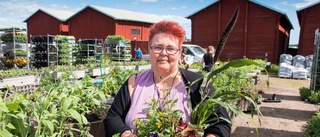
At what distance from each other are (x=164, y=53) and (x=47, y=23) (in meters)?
27.9

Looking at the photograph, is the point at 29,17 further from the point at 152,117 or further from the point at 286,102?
the point at 152,117

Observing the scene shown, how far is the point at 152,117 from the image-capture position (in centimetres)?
140

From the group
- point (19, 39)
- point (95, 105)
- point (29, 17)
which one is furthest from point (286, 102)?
point (29, 17)

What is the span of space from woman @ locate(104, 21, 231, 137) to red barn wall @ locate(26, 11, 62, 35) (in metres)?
26.6

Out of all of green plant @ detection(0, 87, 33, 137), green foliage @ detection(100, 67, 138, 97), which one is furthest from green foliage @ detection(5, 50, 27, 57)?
green plant @ detection(0, 87, 33, 137)

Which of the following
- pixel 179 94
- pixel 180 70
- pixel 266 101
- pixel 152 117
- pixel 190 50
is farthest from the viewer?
pixel 190 50

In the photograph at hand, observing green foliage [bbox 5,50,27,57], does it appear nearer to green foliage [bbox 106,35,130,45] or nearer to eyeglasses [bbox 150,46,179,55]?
green foliage [bbox 106,35,130,45]

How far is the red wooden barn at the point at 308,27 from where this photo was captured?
54.1 ft

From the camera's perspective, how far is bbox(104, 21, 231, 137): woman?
1.79 meters

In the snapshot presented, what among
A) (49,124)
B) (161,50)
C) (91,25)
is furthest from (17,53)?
(91,25)

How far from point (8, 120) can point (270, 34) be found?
736 inches

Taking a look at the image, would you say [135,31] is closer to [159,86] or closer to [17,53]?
[17,53]

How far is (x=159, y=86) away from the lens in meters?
1.93

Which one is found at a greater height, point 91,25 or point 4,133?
point 91,25
